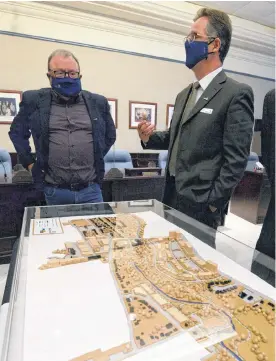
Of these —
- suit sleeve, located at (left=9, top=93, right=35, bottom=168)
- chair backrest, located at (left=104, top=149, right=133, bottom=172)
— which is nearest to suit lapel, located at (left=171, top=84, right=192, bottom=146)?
suit sleeve, located at (left=9, top=93, right=35, bottom=168)

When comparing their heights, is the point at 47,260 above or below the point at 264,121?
below

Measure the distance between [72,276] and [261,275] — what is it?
635 mm

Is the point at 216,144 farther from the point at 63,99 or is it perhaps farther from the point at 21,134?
the point at 21,134

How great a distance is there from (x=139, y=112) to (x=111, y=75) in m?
0.83

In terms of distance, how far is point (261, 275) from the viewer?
0.91 metres

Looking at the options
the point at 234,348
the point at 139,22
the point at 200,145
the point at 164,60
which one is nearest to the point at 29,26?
the point at 139,22

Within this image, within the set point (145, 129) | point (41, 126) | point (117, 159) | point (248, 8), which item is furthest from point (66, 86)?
point (248, 8)

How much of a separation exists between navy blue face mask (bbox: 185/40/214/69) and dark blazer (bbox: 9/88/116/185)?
2.26ft

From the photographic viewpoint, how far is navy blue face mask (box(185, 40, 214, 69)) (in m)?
1.34

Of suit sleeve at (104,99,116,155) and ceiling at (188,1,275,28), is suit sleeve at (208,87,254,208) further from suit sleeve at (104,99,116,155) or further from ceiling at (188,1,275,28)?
ceiling at (188,1,275,28)

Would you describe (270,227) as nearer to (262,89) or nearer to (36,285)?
(36,285)

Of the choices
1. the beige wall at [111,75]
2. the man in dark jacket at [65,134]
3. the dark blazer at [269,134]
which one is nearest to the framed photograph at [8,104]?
the beige wall at [111,75]

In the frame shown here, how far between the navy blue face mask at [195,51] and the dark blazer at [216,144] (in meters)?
0.14

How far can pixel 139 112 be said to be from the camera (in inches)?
201
